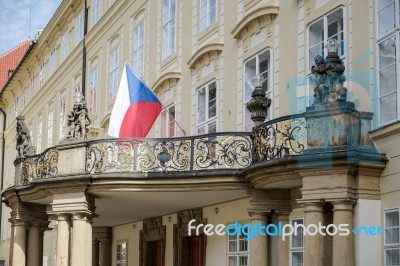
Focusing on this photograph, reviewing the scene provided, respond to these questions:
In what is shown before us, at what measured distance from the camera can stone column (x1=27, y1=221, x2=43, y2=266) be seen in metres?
19.7

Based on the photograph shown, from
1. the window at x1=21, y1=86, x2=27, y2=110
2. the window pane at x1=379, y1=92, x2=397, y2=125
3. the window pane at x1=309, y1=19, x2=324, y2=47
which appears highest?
the window at x1=21, y1=86, x2=27, y2=110

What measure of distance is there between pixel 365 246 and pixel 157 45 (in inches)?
479

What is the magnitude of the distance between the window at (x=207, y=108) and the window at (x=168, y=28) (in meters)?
2.46

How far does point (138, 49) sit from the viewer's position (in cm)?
2466

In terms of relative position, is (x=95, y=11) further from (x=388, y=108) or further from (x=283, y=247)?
(x=388, y=108)

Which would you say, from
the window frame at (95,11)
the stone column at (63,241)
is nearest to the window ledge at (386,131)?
the stone column at (63,241)

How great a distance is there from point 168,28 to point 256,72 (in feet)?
18.9

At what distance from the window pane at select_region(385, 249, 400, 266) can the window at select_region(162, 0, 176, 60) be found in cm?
1097

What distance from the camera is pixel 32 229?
19953mm

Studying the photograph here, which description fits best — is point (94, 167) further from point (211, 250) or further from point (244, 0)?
point (244, 0)

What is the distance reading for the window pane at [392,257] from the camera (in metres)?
12.2

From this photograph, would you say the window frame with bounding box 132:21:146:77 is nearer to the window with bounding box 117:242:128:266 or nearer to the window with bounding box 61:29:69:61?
the window with bounding box 117:242:128:266

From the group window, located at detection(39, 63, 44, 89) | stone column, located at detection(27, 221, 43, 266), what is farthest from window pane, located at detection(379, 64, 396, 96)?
window, located at detection(39, 63, 44, 89)

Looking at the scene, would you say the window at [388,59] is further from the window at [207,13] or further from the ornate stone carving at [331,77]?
the window at [207,13]
